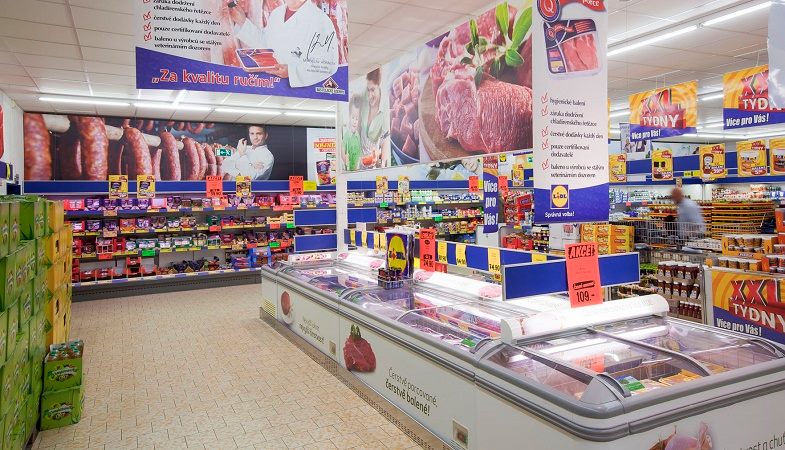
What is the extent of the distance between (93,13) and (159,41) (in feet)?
7.97

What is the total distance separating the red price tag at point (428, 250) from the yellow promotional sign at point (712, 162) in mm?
5237

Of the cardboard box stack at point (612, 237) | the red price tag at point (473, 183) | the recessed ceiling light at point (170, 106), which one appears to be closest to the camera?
the cardboard box stack at point (612, 237)

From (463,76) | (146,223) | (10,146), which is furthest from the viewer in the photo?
(146,223)

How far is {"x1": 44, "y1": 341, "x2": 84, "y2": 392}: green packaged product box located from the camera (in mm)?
3951

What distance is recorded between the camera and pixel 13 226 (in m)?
3.04

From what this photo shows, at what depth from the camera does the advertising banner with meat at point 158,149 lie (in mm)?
10177

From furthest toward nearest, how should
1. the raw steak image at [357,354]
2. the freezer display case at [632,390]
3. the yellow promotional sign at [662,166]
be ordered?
the yellow promotional sign at [662,166], the raw steak image at [357,354], the freezer display case at [632,390]

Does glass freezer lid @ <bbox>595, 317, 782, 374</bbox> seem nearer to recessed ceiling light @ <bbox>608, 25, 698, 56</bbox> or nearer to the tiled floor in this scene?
the tiled floor

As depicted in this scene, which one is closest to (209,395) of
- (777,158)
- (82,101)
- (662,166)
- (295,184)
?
(295,184)

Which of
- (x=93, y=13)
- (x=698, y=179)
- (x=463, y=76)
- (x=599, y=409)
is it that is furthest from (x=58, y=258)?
(x=698, y=179)

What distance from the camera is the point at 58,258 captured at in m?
4.81

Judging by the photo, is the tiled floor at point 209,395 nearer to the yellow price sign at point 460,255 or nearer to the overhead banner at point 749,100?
the yellow price sign at point 460,255

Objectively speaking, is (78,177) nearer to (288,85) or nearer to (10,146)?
(10,146)

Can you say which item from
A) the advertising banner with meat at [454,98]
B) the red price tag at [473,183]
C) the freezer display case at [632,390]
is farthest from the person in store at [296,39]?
the red price tag at [473,183]
